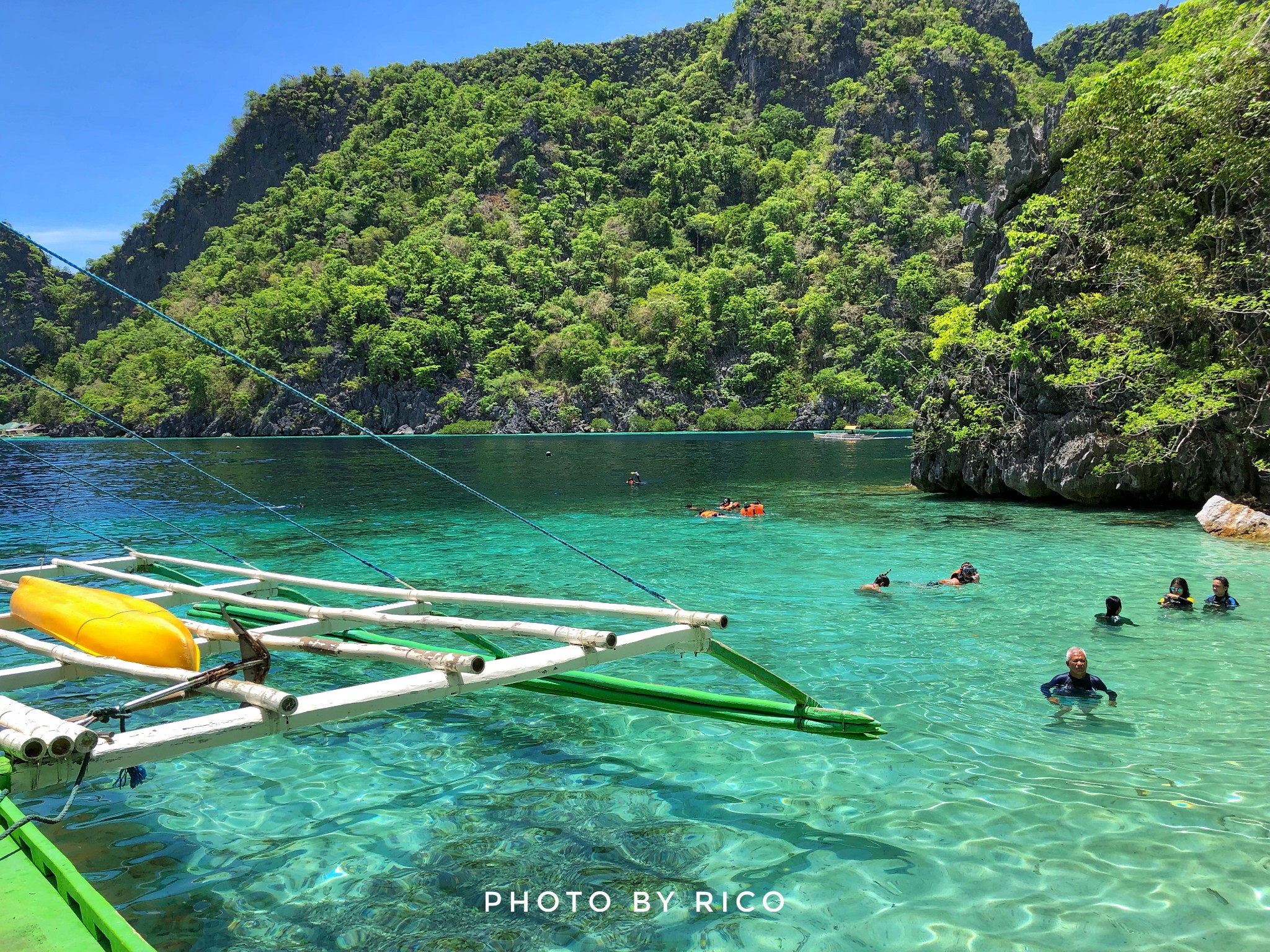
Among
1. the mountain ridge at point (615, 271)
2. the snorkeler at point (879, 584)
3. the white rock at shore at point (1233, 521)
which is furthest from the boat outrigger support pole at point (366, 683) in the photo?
the mountain ridge at point (615, 271)

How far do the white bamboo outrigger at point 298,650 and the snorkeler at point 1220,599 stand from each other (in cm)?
1265

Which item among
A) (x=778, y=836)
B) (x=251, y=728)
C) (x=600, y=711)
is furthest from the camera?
(x=600, y=711)

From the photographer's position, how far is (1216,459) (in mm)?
26578

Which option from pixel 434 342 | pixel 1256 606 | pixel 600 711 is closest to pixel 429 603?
pixel 600 711

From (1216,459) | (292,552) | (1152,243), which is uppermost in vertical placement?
(1152,243)

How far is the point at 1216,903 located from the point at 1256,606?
11891 millimetres

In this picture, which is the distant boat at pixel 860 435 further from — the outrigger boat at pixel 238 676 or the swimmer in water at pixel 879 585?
the outrigger boat at pixel 238 676

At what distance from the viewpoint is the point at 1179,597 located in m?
14.2

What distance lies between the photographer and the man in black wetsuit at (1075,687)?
974 centimetres

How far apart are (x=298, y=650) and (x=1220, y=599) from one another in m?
16.0

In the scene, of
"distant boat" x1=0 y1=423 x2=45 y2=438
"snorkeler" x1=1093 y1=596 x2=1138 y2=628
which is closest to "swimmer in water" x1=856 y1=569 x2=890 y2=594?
"snorkeler" x1=1093 y1=596 x2=1138 y2=628

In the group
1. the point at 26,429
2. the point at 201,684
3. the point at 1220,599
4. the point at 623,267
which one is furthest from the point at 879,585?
the point at 26,429

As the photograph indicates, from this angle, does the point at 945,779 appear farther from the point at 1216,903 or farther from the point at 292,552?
the point at 292,552

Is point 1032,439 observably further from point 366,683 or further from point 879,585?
point 366,683
